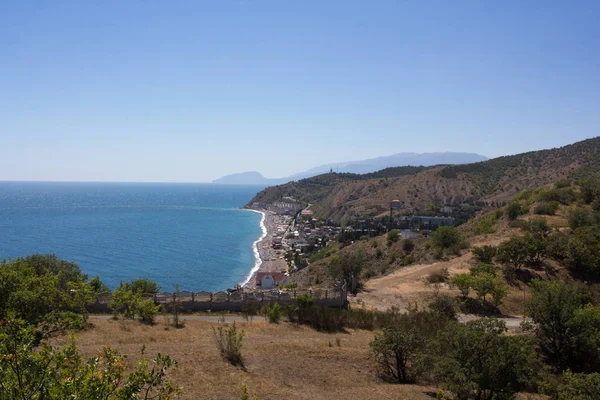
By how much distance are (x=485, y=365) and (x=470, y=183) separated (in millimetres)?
105455

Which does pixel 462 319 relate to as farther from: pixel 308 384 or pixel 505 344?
pixel 308 384

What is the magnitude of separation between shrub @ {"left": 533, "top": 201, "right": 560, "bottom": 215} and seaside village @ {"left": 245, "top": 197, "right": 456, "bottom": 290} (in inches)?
785

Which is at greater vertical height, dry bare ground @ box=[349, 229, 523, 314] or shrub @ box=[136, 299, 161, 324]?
shrub @ box=[136, 299, 161, 324]

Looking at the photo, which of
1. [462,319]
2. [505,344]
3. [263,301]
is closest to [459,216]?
[462,319]

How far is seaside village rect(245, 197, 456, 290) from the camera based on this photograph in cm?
6769

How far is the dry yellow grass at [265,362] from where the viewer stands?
12188 mm

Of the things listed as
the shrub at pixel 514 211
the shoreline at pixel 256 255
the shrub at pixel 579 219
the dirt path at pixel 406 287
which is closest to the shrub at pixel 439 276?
the dirt path at pixel 406 287

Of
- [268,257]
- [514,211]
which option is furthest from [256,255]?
[514,211]

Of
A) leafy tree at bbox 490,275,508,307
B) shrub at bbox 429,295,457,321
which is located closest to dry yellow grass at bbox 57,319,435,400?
shrub at bbox 429,295,457,321

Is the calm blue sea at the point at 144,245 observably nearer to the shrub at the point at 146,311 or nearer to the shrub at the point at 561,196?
the shrub at the point at 146,311

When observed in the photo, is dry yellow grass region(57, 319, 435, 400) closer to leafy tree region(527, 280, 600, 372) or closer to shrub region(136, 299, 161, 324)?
shrub region(136, 299, 161, 324)

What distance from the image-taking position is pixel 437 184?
4419 inches

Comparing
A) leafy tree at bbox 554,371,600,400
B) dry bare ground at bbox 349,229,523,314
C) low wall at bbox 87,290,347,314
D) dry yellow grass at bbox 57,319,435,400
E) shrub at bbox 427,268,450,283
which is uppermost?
leafy tree at bbox 554,371,600,400

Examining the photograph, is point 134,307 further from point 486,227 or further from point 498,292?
point 486,227
